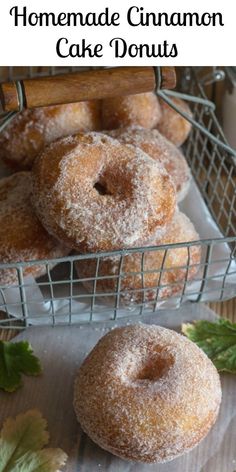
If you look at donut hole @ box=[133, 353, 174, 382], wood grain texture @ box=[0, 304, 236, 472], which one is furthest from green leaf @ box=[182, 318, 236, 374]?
donut hole @ box=[133, 353, 174, 382]

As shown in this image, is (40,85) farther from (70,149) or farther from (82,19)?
(82,19)

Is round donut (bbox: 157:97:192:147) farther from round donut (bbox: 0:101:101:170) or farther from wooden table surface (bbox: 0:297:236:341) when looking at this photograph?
wooden table surface (bbox: 0:297:236:341)

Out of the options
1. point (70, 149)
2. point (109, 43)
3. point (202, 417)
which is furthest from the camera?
point (109, 43)

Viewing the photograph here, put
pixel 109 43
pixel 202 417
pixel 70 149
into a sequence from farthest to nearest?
pixel 109 43, pixel 70 149, pixel 202 417

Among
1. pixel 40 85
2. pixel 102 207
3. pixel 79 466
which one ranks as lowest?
pixel 79 466

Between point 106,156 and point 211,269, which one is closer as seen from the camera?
point 106,156

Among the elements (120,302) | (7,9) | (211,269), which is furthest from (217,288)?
(7,9)

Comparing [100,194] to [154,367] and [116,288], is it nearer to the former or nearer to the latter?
[116,288]
